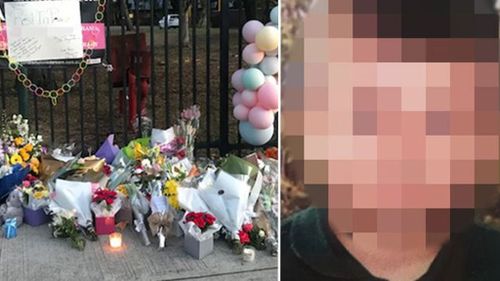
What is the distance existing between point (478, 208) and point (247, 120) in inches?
149

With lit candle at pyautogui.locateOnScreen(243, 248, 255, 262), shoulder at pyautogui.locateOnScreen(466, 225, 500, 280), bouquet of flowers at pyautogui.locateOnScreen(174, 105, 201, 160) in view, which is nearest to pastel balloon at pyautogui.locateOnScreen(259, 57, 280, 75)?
bouquet of flowers at pyautogui.locateOnScreen(174, 105, 201, 160)

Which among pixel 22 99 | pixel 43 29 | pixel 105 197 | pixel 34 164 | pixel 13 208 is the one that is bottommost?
pixel 13 208

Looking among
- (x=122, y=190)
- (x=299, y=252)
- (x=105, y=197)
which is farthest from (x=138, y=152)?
(x=299, y=252)

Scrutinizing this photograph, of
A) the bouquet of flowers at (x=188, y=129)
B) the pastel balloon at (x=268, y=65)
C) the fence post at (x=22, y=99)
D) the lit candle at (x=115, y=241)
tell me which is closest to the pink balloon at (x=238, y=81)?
the pastel balloon at (x=268, y=65)

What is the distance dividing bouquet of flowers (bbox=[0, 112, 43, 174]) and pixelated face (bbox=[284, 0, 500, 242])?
13.2ft

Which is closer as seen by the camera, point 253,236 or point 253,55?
point 253,236

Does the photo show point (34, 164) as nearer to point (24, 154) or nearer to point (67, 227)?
point (24, 154)

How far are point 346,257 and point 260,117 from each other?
3533mm

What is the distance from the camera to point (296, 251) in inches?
56.7

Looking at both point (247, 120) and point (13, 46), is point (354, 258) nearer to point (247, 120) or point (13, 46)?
point (247, 120)

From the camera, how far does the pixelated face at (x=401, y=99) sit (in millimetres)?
1313

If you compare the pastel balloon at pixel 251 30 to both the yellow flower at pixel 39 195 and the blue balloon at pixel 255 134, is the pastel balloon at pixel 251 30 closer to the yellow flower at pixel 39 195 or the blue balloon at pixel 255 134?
the blue balloon at pixel 255 134

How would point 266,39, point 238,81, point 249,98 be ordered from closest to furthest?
1. point 266,39
2. point 249,98
3. point 238,81

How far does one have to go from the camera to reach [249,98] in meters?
5.05
